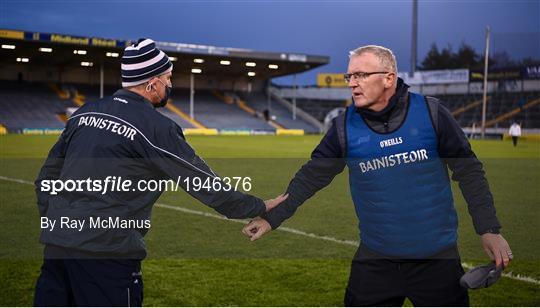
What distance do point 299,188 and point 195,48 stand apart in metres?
45.9

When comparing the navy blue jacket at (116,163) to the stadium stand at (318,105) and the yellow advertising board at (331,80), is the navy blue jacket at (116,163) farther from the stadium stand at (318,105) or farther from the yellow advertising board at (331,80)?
the yellow advertising board at (331,80)

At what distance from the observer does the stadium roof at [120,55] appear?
140 ft

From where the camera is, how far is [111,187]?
3359 mm

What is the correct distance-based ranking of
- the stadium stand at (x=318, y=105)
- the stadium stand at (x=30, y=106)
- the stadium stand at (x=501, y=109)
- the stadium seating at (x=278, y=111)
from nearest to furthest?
1. the stadium stand at (x=30, y=106)
2. the stadium stand at (x=501, y=109)
3. the stadium seating at (x=278, y=111)
4. the stadium stand at (x=318, y=105)

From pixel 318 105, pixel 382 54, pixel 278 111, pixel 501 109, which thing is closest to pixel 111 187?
pixel 382 54

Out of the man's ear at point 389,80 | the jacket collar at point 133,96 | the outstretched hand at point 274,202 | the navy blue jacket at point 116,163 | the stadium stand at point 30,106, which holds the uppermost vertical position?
the man's ear at point 389,80

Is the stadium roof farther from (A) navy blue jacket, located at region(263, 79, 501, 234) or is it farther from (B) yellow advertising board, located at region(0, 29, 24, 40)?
(A) navy blue jacket, located at region(263, 79, 501, 234)

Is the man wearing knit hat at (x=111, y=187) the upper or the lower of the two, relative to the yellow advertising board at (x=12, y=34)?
lower

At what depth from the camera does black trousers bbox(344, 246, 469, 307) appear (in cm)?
354

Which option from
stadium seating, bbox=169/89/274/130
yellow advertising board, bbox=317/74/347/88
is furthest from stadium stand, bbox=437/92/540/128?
stadium seating, bbox=169/89/274/130

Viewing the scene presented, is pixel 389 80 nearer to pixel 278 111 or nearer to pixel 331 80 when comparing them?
pixel 278 111

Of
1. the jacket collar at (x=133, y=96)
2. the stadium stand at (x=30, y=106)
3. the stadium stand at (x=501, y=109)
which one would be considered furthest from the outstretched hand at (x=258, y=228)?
the stadium stand at (x=501, y=109)

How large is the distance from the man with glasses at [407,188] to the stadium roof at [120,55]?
41299mm

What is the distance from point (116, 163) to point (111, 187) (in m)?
0.13
